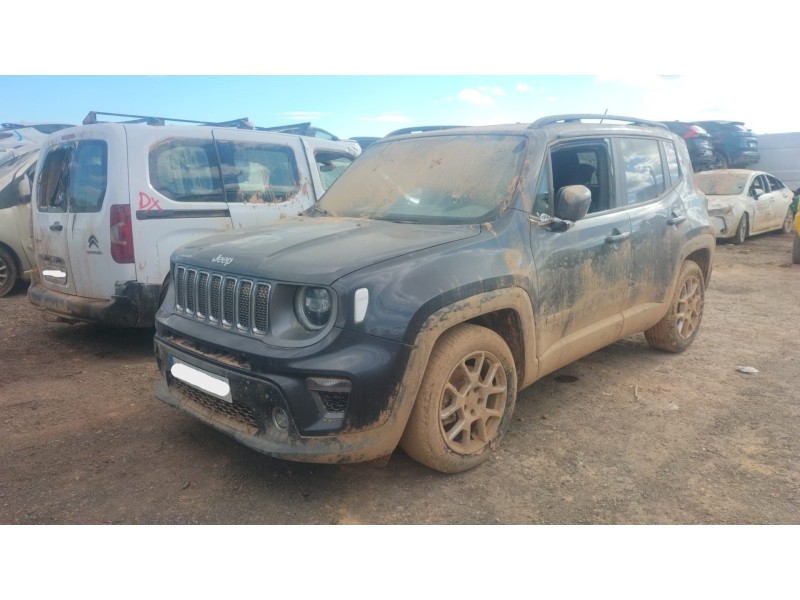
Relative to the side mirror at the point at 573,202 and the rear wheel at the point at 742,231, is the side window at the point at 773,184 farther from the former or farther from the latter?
the side mirror at the point at 573,202

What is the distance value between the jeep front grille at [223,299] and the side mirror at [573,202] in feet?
5.88

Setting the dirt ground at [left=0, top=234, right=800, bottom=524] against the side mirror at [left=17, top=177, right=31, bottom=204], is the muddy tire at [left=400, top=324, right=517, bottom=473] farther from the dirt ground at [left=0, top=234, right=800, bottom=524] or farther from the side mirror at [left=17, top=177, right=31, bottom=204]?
the side mirror at [left=17, top=177, right=31, bottom=204]

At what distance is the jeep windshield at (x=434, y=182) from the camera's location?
348cm

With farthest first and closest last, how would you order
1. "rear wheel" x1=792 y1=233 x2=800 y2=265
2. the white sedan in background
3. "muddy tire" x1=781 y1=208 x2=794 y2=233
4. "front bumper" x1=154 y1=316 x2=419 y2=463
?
"muddy tire" x1=781 y1=208 x2=794 y2=233
the white sedan in background
"rear wheel" x1=792 y1=233 x2=800 y2=265
"front bumper" x1=154 y1=316 x2=419 y2=463

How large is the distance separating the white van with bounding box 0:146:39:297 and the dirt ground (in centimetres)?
316

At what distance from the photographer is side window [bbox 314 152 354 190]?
632 cm

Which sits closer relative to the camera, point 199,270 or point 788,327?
point 199,270

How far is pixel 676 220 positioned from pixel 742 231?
889 centimetres

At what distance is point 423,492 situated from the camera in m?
3.00

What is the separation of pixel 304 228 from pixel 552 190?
1.54 metres

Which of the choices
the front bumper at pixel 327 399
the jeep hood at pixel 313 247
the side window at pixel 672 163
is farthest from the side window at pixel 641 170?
the front bumper at pixel 327 399

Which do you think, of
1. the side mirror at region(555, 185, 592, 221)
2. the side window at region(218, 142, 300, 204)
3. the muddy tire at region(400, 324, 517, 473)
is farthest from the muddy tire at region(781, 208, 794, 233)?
the muddy tire at region(400, 324, 517, 473)

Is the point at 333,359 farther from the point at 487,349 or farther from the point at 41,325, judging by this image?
the point at 41,325

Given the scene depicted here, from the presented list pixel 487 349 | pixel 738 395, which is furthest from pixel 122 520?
pixel 738 395
